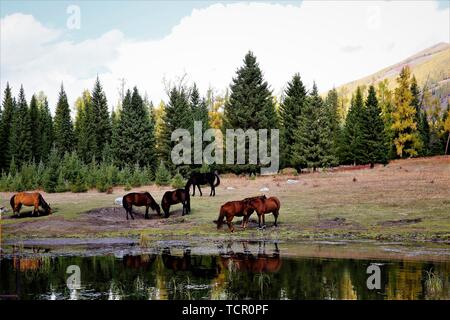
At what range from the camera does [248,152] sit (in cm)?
6475

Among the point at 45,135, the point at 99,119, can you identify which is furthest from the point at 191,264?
the point at 45,135

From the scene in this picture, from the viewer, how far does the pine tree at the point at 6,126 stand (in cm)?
8994

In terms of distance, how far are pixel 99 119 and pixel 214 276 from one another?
80.6m

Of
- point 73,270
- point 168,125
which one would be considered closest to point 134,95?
point 168,125

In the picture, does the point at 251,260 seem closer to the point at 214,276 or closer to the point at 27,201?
the point at 214,276

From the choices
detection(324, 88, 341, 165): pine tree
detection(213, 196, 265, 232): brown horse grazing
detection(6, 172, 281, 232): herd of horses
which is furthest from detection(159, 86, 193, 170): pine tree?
detection(213, 196, 265, 232): brown horse grazing

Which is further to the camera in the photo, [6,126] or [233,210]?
[6,126]

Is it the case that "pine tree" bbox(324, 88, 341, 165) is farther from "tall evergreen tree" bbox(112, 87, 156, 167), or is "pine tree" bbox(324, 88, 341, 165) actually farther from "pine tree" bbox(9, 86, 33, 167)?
"pine tree" bbox(9, 86, 33, 167)

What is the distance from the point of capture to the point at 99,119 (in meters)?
93.5

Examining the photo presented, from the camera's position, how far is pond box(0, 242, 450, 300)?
13570 millimetres

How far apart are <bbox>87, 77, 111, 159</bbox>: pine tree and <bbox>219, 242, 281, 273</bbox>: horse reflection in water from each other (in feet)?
243

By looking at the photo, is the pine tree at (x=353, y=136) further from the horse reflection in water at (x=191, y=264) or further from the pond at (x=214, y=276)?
the horse reflection in water at (x=191, y=264)

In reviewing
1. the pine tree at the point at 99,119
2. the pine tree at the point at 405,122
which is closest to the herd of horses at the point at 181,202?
the pine tree at the point at 405,122
